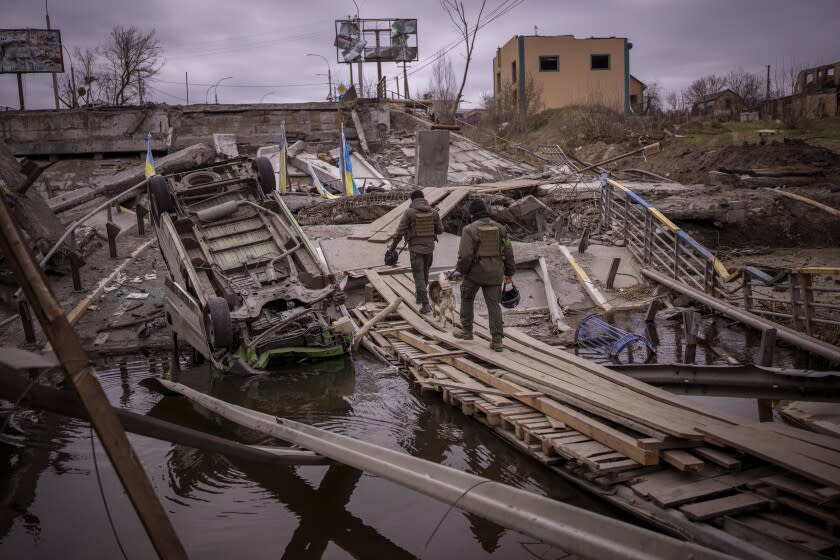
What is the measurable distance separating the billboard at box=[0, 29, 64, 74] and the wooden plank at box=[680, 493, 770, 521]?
33.5 metres

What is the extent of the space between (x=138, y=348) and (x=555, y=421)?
7.44 metres

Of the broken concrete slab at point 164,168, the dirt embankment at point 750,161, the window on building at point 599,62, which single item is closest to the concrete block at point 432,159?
the broken concrete slab at point 164,168

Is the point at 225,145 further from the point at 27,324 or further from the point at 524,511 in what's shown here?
the point at 524,511

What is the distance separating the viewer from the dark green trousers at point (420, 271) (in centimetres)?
984

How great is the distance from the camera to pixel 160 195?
33.3ft

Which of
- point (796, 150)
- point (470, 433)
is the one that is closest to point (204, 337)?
point (470, 433)

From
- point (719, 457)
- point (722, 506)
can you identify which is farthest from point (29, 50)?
point (722, 506)

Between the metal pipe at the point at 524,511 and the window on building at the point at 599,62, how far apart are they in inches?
1500

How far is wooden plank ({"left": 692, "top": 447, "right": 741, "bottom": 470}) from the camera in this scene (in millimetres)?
4469

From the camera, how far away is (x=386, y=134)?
87.9ft

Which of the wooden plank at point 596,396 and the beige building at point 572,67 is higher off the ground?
the beige building at point 572,67

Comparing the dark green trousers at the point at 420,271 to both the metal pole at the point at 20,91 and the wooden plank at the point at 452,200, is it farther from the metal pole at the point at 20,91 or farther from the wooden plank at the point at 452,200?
the metal pole at the point at 20,91

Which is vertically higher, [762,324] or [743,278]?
[743,278]

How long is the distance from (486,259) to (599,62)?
34.4 meters
